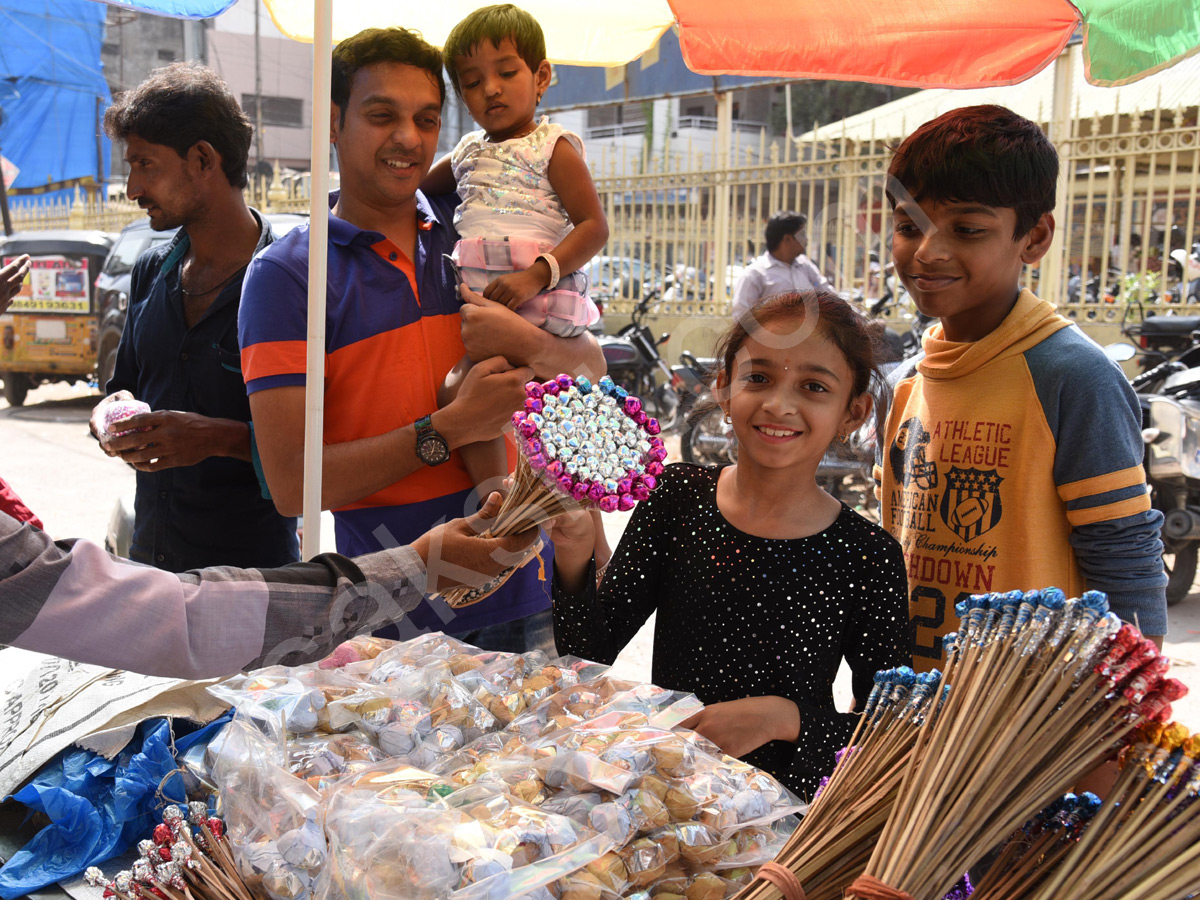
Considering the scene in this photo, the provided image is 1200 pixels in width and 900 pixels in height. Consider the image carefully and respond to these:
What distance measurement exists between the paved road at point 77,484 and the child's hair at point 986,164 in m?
2.58

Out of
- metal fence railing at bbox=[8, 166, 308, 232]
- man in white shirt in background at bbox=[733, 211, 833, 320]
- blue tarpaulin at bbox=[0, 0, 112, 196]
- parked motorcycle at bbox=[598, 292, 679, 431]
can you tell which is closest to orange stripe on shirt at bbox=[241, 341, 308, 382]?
man in white shirt in background at bbox=[733, 211, 833, 320]

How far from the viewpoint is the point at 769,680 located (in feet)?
4.87

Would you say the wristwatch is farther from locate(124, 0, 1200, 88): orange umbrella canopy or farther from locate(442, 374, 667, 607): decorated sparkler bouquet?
locate(124, 0, 1200, 88): orange umbrella canopy

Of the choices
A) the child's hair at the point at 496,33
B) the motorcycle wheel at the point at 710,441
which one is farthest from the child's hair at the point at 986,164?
the motorcycle wheel at the point at 710,441

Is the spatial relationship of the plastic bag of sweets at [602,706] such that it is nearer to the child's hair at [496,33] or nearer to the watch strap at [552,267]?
the watch strap at [552,267]

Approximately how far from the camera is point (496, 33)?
1976 mm

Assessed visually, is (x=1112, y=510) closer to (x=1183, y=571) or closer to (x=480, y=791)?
(x=480, y=791)

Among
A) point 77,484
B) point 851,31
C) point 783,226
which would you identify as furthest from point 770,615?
point 77,484

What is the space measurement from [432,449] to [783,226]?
18.6 ft

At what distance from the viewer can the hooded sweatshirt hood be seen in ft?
5.25

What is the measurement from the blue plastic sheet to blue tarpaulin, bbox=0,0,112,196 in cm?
749

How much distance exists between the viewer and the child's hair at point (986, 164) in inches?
62.2

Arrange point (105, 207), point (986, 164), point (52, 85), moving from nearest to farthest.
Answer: point (986, 164) → point (52, 85) → point (105, 207)

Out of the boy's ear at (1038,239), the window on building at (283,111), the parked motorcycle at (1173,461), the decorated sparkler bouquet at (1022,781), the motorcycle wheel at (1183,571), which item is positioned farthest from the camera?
the window on building at (283,111)
